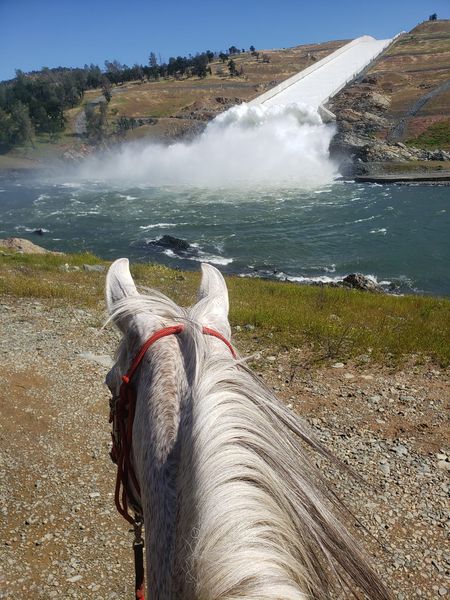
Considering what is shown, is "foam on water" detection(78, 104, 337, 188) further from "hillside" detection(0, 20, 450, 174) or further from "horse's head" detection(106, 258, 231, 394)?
"horse's head" detection(106, 258, 231, 394)

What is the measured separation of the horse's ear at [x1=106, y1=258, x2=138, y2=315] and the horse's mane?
67 centimetres

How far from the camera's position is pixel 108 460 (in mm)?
5152

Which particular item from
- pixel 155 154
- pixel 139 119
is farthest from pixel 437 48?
pixel 155 154

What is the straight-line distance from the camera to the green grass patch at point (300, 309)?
7957 millimetres

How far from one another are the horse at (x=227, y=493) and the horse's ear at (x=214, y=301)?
0.85 ft

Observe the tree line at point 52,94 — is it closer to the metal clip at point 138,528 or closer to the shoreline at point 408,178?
the shoreline at point 408,178

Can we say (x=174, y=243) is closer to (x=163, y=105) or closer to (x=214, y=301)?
(x=214, y=301)

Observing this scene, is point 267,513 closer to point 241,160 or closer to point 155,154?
point 241,160

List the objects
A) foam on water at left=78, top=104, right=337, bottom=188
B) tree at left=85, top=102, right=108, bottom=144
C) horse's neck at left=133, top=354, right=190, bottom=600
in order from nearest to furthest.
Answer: horse's neck at left=133, top=354, right=190, bottom=600 → foam on water at left=78, top=104, right=337, bottom=188 → tree at left=85, top=102, right=108, bottom=144

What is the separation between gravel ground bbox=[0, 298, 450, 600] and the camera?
385 cm

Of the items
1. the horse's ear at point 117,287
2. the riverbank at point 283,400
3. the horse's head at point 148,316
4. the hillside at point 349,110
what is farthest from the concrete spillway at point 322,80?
the horse's head at point 148,316

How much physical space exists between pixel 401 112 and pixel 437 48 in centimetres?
5181

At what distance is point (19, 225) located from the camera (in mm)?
28906

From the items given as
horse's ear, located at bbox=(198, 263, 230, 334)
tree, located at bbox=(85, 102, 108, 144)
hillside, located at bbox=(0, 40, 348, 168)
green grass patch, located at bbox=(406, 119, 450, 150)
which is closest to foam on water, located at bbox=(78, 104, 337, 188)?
hillside, located at bbox=(0, 40, 348, 168)
